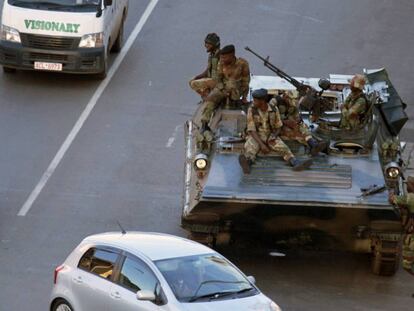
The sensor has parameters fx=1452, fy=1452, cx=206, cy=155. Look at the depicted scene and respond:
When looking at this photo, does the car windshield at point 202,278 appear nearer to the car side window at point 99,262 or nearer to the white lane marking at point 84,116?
the car side window at point 99,262

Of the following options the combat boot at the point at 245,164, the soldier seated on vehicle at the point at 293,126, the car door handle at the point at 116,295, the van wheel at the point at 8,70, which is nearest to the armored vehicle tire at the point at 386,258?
the soldier seated on vehicle at the point at 293,126

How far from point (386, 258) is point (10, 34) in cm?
1108

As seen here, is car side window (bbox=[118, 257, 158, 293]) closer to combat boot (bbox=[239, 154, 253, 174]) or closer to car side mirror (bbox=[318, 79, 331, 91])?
combat boot (bbox=[239, 154, 253, 174])

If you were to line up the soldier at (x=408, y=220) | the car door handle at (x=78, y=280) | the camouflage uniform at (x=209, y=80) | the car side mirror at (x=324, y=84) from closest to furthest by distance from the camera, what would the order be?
the car door handle at (x=78, y=280) < the soldier at (x=408, y=220) < the car side mirror at (x=324, y=84) < the camouflage uniform at (x=209, y=80)

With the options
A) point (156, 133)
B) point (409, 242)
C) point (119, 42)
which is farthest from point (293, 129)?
point (119, 42)

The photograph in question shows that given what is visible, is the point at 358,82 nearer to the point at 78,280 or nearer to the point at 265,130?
the point at 265,130

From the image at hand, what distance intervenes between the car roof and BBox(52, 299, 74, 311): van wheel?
0.69 m

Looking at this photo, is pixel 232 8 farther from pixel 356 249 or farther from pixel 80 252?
pixel 80 252

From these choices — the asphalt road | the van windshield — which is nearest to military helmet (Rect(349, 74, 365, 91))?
the asphalt road

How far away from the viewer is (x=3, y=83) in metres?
27.5

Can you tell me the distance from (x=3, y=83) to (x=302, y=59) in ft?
19.5

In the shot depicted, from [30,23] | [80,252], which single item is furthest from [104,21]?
[80,252]

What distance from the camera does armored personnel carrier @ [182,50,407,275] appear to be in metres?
17.4

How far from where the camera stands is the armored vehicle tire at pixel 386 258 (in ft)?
A: 58.5
